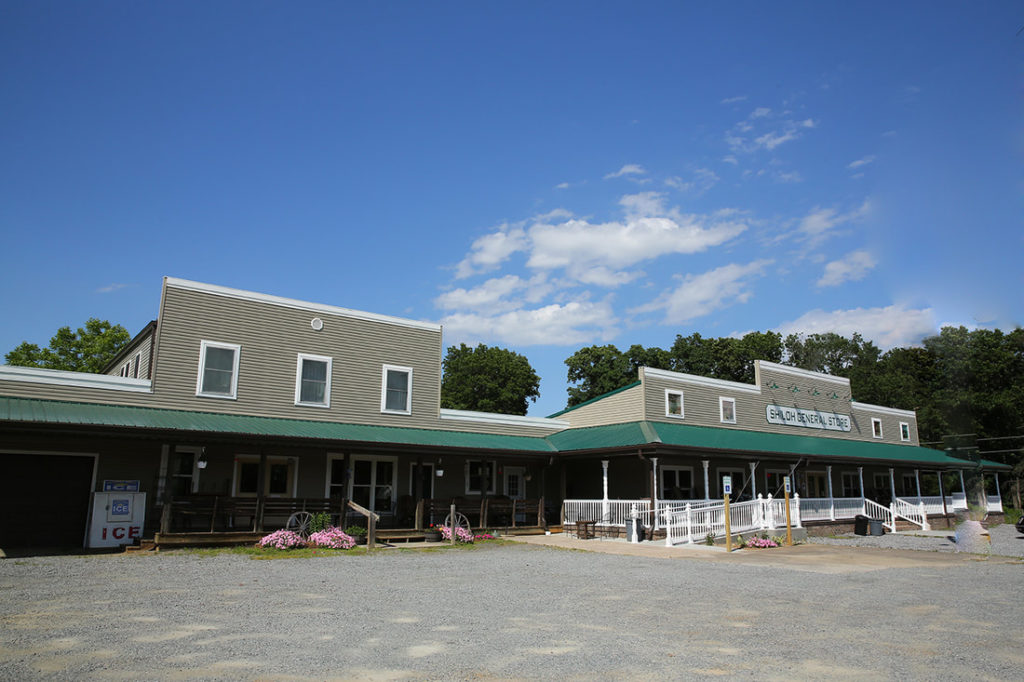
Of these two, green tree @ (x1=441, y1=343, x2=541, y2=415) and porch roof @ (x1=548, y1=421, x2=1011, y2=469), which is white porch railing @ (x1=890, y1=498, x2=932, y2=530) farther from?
green tree @ (x1=441, y1=343, x2=541, y2=415)

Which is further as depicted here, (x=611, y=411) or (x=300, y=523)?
(x=611, y=411)

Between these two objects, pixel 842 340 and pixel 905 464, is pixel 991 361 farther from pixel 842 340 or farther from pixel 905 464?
pixel 905 464

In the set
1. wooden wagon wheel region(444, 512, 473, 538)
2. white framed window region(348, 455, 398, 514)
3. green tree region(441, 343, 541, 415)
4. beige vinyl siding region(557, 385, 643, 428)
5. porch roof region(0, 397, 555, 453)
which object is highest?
green tree region(441, 343, 541, 415)

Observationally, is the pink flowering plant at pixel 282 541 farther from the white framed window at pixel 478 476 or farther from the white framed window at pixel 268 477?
the white framed window at pixel 478 476

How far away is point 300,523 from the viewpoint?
1800 cm

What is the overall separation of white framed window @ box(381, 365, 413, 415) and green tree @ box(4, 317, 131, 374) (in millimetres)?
31516

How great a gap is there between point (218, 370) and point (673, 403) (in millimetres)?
15839

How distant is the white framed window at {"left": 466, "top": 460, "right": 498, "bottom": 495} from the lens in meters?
23.2

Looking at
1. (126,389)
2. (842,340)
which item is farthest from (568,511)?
(842,340)

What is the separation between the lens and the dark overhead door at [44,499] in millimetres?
16375

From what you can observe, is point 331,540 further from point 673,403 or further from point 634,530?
point 673,403

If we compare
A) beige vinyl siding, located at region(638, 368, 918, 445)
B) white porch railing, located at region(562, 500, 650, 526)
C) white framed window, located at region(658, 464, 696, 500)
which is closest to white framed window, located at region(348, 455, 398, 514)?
white porch railing, located at region(562, 500, 650, 526)

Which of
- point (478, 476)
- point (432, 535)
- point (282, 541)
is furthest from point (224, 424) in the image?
point (478, 476)

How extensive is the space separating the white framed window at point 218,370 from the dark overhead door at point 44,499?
3276 millimetres
